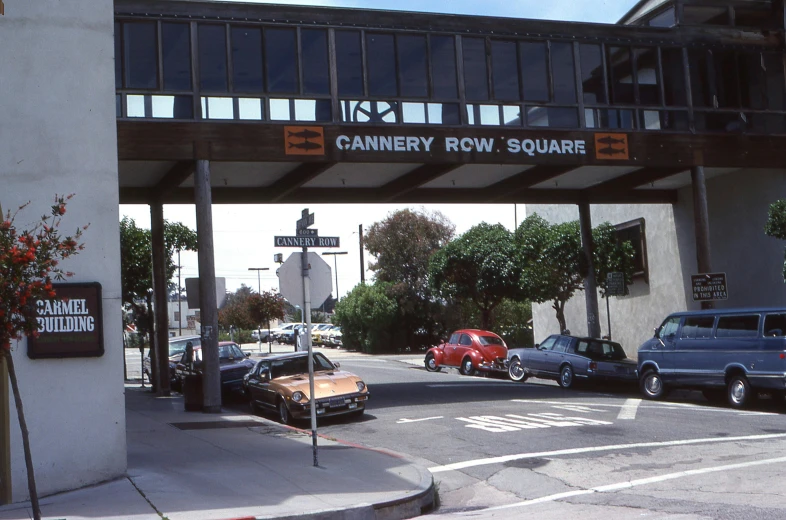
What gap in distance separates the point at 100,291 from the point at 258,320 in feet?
142

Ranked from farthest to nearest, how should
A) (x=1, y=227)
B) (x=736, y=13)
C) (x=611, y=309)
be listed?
(x=611, y=309)
(x=736, y=13)
(x=1, y=227)

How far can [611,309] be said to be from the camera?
3309 centimetres

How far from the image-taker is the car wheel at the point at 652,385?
19875mm

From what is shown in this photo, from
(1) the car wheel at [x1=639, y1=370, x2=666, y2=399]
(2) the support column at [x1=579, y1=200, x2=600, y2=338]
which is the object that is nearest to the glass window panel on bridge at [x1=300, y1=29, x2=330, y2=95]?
(1) the car wheel at [x1=639, y1=370, x2=666, y2=399]

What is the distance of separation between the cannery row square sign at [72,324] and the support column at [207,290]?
885 centimetres

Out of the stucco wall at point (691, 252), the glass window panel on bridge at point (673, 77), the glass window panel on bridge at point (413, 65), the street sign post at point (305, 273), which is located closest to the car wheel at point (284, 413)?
the street sign post at point (305, 273)

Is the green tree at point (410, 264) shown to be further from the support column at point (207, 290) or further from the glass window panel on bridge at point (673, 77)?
the support column at point (207, 290)

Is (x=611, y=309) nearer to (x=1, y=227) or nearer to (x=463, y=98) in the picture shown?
(x=463, y=98)

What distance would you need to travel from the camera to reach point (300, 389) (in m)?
17.3

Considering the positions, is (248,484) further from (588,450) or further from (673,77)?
(673,77)

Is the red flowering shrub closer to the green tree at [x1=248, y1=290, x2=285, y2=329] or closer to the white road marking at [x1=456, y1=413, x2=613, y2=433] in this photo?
the white road marking at [x1=456, y1=413, x2=613, y2=433]

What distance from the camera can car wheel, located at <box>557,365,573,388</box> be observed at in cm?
2331

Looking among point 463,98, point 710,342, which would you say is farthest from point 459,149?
point 710,342

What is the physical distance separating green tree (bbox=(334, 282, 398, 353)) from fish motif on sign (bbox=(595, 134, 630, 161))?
28.6 meters
